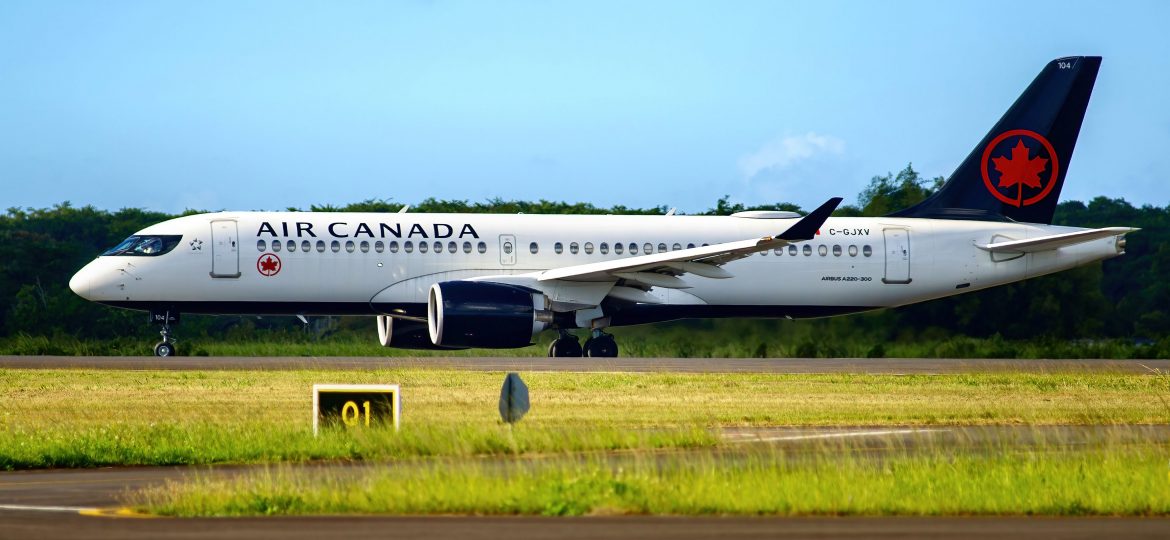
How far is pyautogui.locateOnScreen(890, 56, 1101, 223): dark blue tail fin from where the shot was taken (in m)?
36.8

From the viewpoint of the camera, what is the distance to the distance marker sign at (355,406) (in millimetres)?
15648

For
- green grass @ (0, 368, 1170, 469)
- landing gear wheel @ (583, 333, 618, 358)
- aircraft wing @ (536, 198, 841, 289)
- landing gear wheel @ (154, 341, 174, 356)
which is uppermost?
aircraft wing @ (536, 198, 841, 289)

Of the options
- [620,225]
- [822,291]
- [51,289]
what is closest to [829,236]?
[822,291]

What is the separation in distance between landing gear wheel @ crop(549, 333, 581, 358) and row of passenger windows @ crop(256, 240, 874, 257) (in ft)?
6.21

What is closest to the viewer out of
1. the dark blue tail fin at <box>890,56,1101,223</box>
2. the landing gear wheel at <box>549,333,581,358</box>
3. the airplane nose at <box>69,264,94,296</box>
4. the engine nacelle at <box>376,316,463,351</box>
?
the airplane nose at <box>69,264,94,296</box>

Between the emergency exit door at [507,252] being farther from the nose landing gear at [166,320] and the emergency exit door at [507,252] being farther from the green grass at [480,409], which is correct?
the nose landing gear at [166,320]

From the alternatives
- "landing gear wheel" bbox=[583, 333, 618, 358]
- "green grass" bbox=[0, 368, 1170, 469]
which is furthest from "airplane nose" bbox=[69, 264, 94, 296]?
"landing gear wheel" bbox=[583, 333, 618, 358]

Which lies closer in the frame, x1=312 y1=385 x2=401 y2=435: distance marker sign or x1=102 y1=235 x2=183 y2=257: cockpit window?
x1=312 y1=385 x2=401 y2=435: distance marker sign

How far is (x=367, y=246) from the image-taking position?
32.5 m

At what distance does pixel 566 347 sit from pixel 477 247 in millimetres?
2970

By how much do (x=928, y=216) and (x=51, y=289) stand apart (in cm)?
2651

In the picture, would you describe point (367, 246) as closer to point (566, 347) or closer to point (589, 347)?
point (566, 347)

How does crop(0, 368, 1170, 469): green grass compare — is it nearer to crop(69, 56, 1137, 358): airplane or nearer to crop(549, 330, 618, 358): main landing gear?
crop(69, 56, 1137, 358): airplane

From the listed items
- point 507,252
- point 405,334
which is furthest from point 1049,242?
point 405,334
